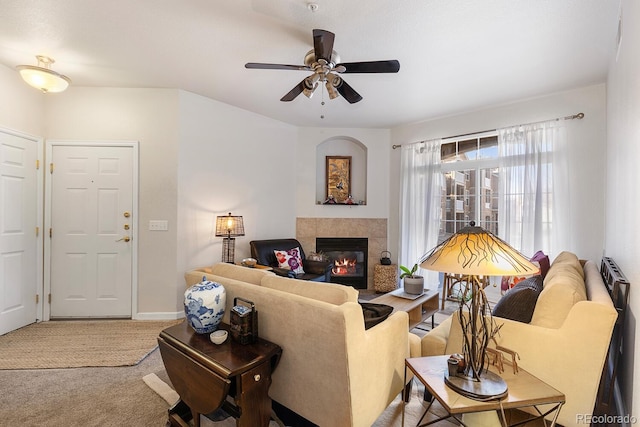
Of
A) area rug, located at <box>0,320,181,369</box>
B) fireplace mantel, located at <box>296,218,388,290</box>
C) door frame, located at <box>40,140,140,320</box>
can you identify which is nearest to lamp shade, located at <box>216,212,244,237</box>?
door frame, located at <box>40,140,140,320</box>

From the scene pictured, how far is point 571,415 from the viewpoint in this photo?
136 centimetres

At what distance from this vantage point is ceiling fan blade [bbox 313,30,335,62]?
188cm

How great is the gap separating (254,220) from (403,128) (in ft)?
9.23

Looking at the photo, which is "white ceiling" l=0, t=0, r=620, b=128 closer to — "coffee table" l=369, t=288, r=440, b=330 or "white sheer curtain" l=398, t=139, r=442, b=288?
"white sheer curtain" l=398, t=139, r=442, b=288

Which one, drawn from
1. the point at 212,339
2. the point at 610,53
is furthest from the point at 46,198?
the point at 610,53

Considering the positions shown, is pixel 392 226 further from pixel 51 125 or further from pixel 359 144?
pixel 51 125

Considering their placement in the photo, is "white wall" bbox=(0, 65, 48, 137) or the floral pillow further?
the floral pillow

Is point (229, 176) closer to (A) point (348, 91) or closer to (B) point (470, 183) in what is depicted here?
(A) point (348, 91)

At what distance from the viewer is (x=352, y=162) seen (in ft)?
16.5

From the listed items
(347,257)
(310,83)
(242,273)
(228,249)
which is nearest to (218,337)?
(242,273)

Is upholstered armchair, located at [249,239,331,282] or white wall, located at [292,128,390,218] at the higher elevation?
white wall, located at [292,128,390,218]

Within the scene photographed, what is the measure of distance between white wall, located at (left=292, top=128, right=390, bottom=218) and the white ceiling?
1374mm

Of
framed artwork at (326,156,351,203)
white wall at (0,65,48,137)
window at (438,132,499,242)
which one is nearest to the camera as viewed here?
white wall at (0,65,48,137)

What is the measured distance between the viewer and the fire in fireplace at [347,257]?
4.77m
